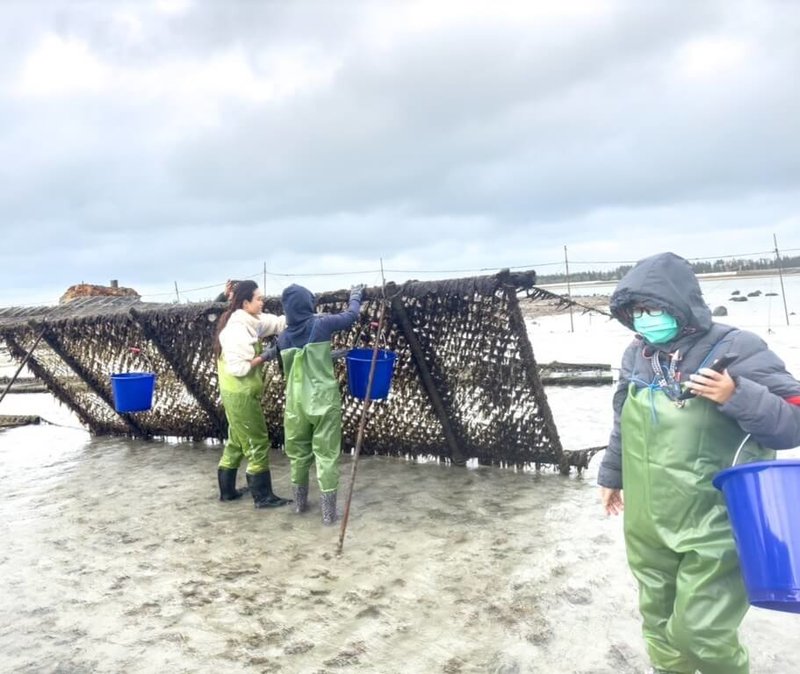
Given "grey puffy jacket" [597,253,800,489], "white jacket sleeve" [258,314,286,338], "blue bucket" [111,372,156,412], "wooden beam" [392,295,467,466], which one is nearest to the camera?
"grey puffy jacket" [597,253,800,489]

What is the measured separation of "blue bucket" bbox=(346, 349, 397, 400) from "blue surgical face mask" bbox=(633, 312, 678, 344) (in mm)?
2606

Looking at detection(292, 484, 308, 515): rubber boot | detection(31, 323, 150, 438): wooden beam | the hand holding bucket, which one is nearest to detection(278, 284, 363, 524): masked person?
detection(292, 484, 308, 515): rubber boot

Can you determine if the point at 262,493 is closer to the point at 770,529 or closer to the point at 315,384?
the point at 315,384

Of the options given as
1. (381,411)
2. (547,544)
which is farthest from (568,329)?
(547,544)

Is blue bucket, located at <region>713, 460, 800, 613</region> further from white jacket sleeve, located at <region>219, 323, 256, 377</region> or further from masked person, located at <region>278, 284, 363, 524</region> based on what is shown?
white jacket sleeve, located at <region>219, 323, 256, 377</region>

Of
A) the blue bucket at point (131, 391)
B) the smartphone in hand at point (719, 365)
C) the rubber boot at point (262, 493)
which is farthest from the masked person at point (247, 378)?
the smartphone in hand at point (719, 365)

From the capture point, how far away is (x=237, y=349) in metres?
4.73

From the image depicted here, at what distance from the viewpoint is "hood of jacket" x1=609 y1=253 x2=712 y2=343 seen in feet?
7.27

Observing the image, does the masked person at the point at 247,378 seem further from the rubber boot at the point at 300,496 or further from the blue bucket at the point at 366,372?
the blue bucket at the point at 366,372

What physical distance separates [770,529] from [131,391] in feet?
18.4

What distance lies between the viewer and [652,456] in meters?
2.21

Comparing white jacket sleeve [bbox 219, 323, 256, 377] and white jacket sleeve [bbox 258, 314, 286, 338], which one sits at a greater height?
white jacket sleeve [bbox 258, 314, 286, 338]

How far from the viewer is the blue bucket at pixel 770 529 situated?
184 cm

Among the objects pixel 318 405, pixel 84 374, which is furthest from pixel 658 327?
pixel 84 374
